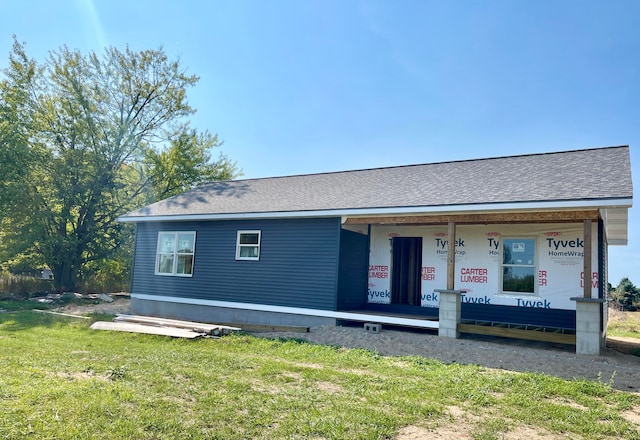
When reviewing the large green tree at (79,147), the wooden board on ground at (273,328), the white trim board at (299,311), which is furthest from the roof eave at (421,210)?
the large green tree at (79,147)

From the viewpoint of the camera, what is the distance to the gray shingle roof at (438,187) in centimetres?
891

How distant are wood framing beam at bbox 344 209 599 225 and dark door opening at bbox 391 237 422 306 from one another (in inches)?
77.2

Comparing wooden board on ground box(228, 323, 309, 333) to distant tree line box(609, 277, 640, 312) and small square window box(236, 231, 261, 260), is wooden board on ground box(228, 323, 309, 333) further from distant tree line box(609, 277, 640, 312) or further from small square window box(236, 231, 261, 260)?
distant tree line box(609, 277, 640, 312)

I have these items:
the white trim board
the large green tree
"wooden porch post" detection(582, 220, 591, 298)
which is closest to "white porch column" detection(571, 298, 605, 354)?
"wooden porch post" detection(582, 220, 591, 298)

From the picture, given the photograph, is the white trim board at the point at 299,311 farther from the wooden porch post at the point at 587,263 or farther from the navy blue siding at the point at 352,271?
the wooden porch post at the point at 587,263

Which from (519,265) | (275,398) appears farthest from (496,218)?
(275,398)

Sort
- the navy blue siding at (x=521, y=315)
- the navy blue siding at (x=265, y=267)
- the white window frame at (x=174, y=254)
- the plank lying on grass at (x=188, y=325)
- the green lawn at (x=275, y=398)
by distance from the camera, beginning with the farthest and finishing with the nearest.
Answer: the white window frame at (x=174, y=254), the navy blue siding at (x=265, y=267), the navy blue siding at (x=521, y=315), the plank lying on grass at (x=188, y=325), the green lawn at (x=275, y=398)

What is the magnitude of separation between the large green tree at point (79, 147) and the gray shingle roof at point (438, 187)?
26.1 ft

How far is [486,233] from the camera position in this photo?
36.2 ft

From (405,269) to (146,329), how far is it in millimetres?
6601

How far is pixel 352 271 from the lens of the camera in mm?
11812

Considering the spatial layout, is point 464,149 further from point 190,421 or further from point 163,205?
point 190,421

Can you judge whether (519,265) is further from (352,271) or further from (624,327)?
(624,327)

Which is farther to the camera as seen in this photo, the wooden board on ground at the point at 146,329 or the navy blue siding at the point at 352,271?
the navy blue siding at the point at 352,271
